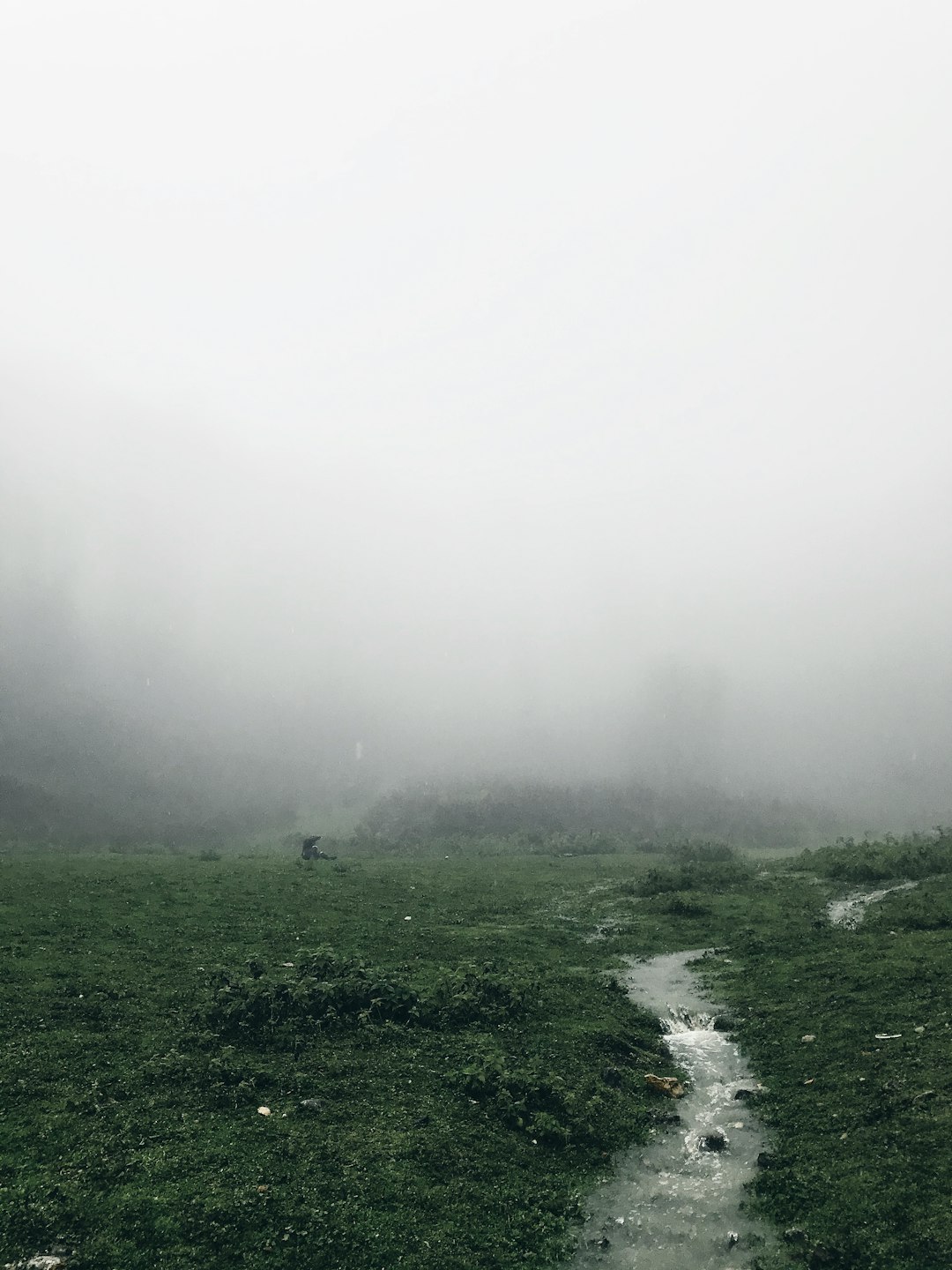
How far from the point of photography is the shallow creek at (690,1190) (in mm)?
14047

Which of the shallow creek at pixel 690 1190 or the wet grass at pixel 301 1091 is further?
the shallow creek at pixel 690 1190

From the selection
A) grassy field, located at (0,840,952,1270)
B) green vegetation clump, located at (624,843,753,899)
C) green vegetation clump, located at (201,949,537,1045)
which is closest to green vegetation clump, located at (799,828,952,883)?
green vegetation clump, located at (624,843,753,899)

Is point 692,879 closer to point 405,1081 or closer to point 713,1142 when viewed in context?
point 713,1142

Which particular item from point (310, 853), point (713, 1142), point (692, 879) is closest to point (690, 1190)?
point (713, 1142)

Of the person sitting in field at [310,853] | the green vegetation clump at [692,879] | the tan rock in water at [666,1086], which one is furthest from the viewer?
the person sitting in field at [310,853]

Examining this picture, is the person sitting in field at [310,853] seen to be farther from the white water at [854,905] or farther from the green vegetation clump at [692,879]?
the white water at [854,905]

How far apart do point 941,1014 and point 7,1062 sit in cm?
2665

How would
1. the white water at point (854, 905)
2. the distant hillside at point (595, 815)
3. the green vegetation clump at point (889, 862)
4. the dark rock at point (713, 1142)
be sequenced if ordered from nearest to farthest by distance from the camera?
the dark rock at point (713, 1142) → the white water at point (854, 905) → the green vegetation clump at point (889, 862) → the distant hillside at point (595, 815)

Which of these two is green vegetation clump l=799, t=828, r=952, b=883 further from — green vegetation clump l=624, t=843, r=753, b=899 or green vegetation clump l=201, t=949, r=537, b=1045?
green vegetation clump l=201, t=949, r=537, b=1045

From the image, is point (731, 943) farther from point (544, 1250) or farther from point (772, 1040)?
point (544, 1250)

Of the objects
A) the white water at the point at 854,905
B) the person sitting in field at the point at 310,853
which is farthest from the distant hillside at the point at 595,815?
the white water at the point at 854,905

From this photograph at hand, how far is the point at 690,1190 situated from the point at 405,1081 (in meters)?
7.75

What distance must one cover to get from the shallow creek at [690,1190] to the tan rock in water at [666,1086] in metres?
0.24

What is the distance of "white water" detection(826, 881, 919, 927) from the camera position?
37856mm
